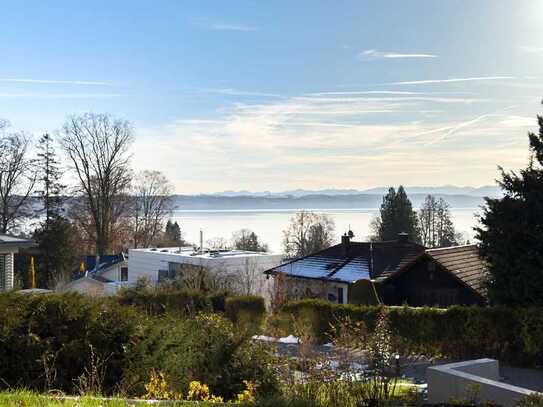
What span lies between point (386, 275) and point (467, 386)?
18.3 meters

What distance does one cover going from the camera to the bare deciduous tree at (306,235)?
2076 inches

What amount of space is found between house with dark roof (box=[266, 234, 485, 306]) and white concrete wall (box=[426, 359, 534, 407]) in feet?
28.3

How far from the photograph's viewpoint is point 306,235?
5447cm

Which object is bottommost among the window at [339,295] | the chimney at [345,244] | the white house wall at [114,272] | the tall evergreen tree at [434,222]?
the window at [339,295]

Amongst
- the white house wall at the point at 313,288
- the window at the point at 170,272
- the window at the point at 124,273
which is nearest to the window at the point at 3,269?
the white house wall at the point at 313,288

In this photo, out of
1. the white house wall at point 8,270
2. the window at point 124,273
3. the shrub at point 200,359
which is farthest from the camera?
the window at point 124,273

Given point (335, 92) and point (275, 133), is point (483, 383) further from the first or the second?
point (275, 133)

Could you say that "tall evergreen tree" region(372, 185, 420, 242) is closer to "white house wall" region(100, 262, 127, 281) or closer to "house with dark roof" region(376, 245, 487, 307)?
"white house wall" region(100, 262, 127, 281)

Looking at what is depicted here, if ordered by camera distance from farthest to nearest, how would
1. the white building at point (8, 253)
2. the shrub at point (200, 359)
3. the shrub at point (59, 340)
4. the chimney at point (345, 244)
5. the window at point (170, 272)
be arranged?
1. the window at point (170, 272)
2. the chimney at point (345, 244)
3. the white building at point (8, 253)
4. the shrub at point (59, 340)
5. the shrub at point (200, 359)

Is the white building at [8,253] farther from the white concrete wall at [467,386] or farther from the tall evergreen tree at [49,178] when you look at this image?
the tall evergreen tree at [49,178]

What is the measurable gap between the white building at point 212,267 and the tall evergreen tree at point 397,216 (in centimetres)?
2091

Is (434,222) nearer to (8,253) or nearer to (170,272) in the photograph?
(170,272)

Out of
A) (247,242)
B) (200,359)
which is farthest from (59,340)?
(247,242)

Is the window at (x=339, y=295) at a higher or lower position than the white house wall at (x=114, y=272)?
lower
